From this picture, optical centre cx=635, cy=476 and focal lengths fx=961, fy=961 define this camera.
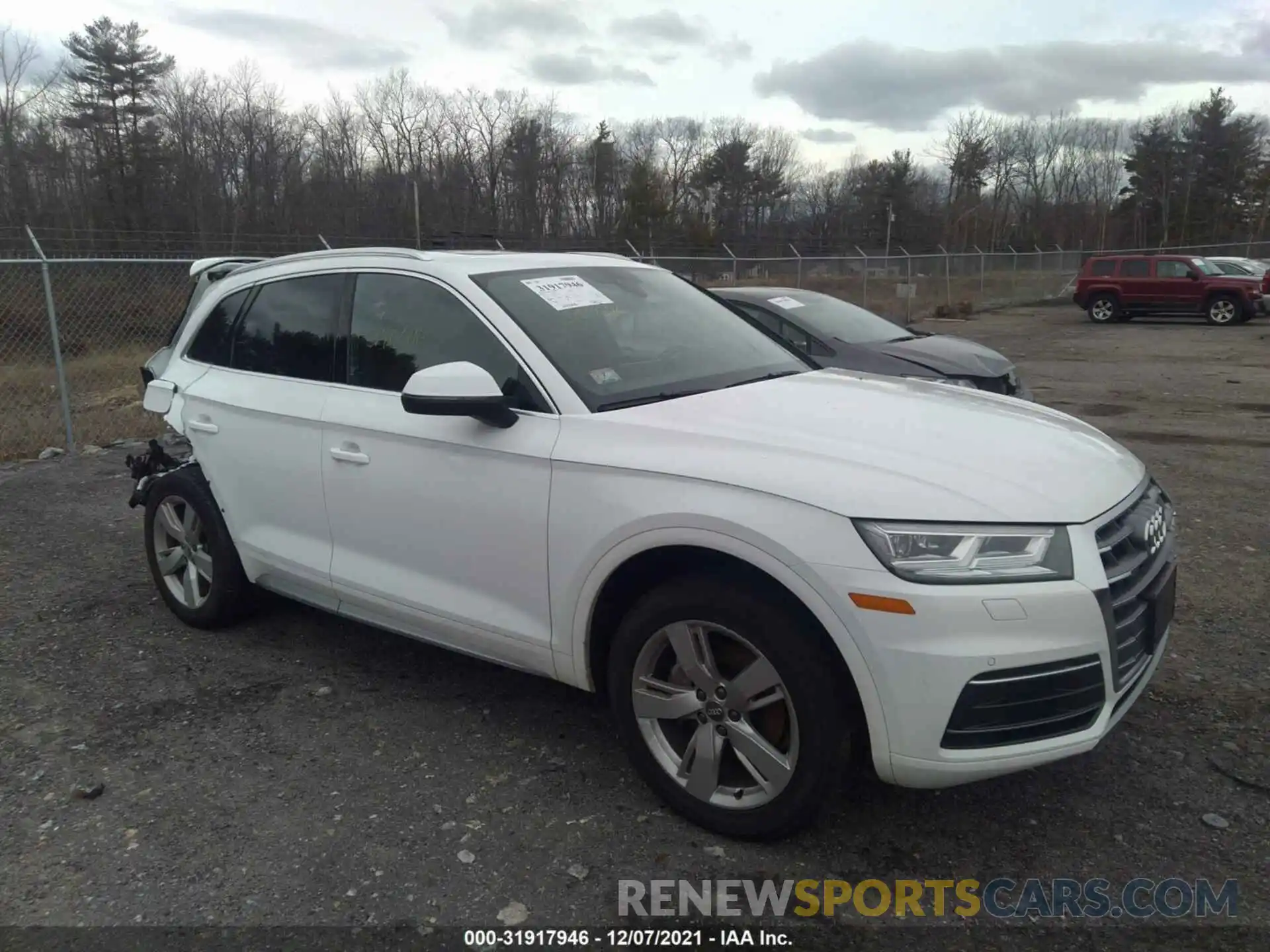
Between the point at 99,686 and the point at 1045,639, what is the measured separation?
12.1ft

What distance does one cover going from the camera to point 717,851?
283cm

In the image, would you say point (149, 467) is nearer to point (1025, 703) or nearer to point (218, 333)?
point (218, 333)

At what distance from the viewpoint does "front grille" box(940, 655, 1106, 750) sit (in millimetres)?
2389

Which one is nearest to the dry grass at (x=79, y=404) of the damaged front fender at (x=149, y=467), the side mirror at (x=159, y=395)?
the damaged front fender at (x=149, y=467)

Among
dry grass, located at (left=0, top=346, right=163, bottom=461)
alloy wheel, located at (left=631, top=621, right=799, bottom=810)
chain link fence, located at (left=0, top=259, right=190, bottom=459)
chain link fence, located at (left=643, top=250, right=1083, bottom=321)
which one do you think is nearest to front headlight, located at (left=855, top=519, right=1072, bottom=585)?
alloy wheel, located at (left=631, top=621, right=799, bottom=810)

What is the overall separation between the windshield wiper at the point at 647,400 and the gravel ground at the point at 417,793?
4.09 feet

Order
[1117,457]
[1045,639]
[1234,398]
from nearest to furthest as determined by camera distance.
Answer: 1. [1045,639]
2. [1117,457]
3. [1234,398]

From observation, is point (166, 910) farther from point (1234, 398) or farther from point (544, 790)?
point (1234, 398)

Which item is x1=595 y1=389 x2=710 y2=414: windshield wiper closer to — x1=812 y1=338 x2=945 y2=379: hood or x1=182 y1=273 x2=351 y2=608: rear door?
x1=182 y1=273 x2=351 y2=608: rear door

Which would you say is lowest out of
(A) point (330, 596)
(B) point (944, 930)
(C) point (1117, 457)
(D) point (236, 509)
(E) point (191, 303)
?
(B) point (944, 930)

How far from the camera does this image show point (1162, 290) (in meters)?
23.9

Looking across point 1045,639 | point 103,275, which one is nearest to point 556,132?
point 103,275

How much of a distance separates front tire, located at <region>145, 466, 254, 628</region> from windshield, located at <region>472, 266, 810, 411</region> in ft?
6.08

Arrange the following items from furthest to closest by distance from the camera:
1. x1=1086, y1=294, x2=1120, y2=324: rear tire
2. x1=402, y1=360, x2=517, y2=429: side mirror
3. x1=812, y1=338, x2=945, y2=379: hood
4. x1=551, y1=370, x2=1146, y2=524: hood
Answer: x1=1086, y1=294, x2=1120, y2=324: rear tire → x1=812, y1=338, x2=945, y2=379: hood → x1=402, y1=360, x2=517, y2=429: side mirror → x1=551, y1=370, x2=1146, y2=524: hood
